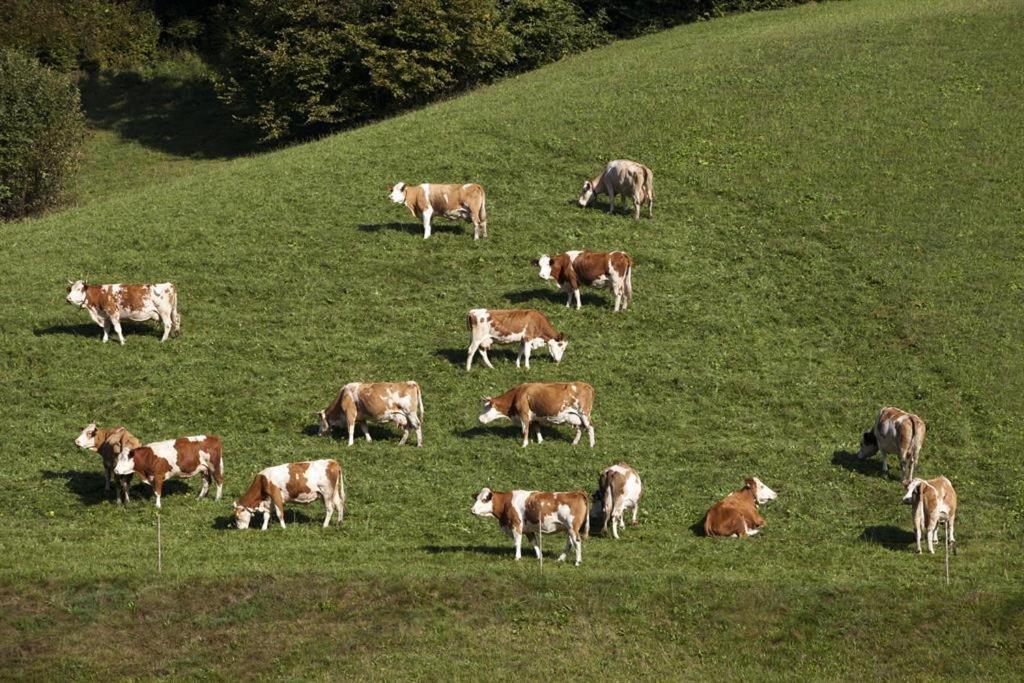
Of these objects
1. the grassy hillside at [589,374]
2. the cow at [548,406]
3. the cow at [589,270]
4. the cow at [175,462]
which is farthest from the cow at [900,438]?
the cow at [175,462]

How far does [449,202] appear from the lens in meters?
45.2

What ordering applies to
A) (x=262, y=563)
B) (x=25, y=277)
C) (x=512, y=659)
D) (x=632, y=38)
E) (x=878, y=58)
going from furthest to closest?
1. (x=632, y=38)
2. (x=878, y=58)
3. (x=25, y=277)
4. (x=262, y=563)
5. (x=512, y=659)

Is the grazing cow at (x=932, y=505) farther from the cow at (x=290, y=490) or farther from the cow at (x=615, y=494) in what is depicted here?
the cow at (x=290, y=490)

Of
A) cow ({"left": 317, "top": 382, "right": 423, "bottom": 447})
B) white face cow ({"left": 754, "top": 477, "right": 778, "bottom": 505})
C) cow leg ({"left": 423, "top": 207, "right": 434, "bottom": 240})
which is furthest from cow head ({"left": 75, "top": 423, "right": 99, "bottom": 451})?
cow leg ({"left": 423, "top": 207, "right": 434, "bottom": 240})

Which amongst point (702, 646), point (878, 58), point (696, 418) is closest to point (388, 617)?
point (702, 646)

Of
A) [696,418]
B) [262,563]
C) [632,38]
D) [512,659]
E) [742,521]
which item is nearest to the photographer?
[512,659]

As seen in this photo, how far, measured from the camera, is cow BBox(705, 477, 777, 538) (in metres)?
28.4

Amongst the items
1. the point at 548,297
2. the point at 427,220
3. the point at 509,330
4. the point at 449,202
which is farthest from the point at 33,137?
the point at 509,330

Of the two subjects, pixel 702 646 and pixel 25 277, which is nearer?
pixel 702 646

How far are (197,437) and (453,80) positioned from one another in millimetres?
41411

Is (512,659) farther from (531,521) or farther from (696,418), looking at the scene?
(696,418)

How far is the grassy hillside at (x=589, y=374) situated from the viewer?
2448cm

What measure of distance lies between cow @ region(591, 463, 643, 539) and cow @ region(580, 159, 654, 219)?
2075cm

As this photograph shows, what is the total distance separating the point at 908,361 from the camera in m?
38.5
